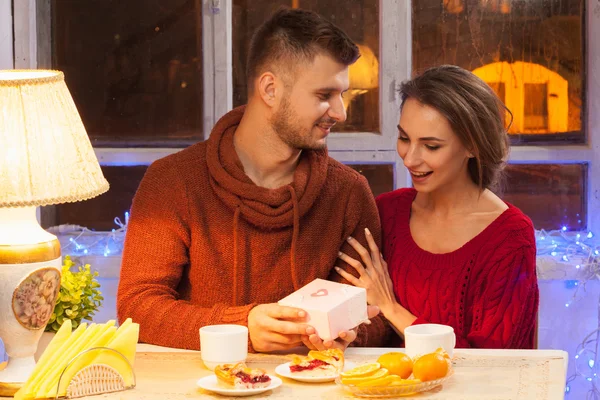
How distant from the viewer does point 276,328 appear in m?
2.00

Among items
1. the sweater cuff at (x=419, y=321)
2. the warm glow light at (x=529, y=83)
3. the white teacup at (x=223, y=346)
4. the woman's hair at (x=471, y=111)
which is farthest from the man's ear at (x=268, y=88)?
the warm glow light at (x=529, y=83)

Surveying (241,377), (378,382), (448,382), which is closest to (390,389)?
(378,382)

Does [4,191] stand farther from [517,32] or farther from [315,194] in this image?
[517,32]

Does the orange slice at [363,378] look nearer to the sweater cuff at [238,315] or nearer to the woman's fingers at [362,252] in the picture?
the sweater cuff at [238,315]

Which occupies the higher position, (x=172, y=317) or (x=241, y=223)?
(x=241, y=223)

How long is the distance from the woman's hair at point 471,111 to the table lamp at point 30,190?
106 centimetres

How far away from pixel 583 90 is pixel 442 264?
1216mm

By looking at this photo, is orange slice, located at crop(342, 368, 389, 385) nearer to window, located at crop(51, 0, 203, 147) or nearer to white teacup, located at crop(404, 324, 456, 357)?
white teacup, located at crop(404, 324, 456, 357)

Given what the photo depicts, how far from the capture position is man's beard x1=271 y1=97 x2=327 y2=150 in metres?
2.45

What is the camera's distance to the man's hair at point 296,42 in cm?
244

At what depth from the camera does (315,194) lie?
8.00 ft

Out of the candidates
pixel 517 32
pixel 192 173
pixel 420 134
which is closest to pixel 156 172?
pixel 192 173

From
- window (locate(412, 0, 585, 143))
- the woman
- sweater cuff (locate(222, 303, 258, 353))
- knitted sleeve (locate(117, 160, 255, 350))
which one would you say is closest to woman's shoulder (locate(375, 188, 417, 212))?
the woman

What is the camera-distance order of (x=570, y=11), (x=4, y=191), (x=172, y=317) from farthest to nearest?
1. (x=570, y=11)
2. (x=172, y=317)
3. (x=4, y=191)
